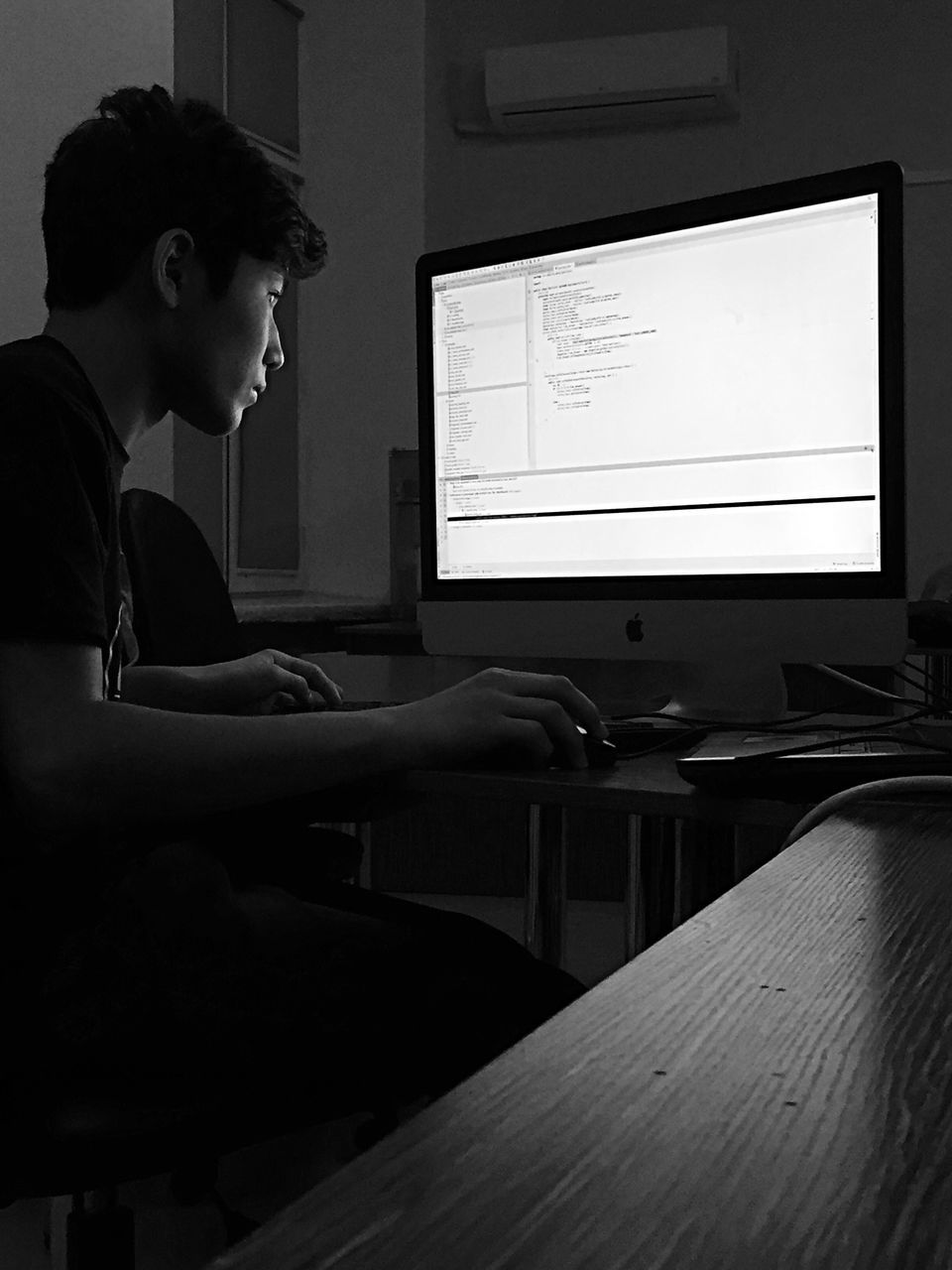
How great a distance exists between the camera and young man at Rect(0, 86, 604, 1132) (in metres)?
0.69

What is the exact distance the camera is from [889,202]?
105 centimetres

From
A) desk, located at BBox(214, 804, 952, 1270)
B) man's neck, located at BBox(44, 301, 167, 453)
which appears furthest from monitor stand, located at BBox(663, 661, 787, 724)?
desk, located at BBox(214, 804, 952, 1270)

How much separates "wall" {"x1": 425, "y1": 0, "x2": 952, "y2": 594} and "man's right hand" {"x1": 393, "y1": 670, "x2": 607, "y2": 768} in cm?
264

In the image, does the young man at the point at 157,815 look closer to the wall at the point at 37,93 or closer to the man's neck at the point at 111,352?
the man's neck at the point at 111,352

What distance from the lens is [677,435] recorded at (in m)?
1.17

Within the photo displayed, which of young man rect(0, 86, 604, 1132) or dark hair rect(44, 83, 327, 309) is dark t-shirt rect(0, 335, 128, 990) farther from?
dark hair rect(44, 83, 327, 309)

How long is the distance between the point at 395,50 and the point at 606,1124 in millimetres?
4029

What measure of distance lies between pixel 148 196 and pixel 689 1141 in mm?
958

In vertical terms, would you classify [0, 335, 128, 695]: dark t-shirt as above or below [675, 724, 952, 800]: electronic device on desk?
above

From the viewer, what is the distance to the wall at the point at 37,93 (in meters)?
2.01

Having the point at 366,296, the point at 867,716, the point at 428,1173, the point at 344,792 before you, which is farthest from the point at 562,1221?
the point at 366,296

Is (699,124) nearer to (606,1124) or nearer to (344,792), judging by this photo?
(344,792)

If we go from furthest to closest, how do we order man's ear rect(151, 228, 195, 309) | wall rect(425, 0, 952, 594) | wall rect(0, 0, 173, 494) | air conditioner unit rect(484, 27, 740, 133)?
air conditioner unit rect(484, 27, 740, 133), wall rect(425, 0, 952, 594), wall rect(0, 0, 173, 494), man's ear rect(151, 228, 195, 309)

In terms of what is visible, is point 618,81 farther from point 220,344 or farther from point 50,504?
point 50,504
